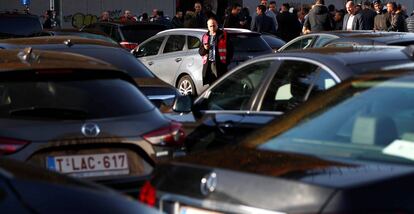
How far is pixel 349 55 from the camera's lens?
20.4 ft

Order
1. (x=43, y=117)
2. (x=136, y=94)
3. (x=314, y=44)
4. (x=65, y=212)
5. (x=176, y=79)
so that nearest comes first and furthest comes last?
1. (x=65, y=212)
2. (x=43, y=117)
3. (x=136, y=94)
4. (x=314, y=44)
5. (x=176, y=79)

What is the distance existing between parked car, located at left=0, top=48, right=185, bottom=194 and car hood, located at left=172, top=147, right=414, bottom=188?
1579 millimetres

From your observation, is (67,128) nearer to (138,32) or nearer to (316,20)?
(316,20)

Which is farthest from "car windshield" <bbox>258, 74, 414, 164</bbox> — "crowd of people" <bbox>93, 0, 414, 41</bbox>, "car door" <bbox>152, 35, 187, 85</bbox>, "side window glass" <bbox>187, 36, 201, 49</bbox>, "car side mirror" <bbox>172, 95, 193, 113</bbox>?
"crowd of people" <bbox>93, 0, 414, 41</bbox>

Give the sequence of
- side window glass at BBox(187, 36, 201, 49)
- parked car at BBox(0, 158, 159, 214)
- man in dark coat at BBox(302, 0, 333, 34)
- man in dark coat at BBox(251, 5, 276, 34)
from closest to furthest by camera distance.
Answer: parked car at BBox(0, 158, 159, 214), side window glass at BBox(187, 36, 201, 49), man in dark coat at BBox(302, 0, 333, 34), man in dark coat at BBox(251, 5, 276, 34)

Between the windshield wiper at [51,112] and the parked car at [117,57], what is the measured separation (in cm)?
339

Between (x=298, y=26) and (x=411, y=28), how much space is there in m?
2.73

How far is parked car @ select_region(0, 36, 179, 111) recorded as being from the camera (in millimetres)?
9484

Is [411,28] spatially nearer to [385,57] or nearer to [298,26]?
[298,26]

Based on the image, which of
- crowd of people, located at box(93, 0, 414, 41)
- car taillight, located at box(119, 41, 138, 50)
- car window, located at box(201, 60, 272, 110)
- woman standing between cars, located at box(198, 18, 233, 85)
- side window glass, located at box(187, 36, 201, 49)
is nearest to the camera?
car window, located at box(201, 60, 272, 110)

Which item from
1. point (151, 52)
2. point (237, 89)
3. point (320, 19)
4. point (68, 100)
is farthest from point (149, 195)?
point (320, 19)

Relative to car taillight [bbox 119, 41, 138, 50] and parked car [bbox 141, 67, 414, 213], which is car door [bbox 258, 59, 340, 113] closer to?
parked car [bbox 141, 67, 414, 213]

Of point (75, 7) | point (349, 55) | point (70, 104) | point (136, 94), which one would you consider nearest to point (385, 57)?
point (349, 55)

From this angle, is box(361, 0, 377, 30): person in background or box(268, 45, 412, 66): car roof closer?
box(268, 45, 412, 66): car roof
